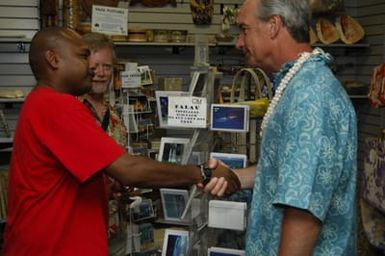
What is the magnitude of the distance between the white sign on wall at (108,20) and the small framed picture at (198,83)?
113 cm

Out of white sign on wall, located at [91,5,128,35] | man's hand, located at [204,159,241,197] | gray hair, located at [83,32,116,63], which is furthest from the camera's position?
white sign on wall, located at [91,5,128,35]

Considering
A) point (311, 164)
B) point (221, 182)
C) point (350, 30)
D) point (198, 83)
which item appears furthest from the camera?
point (350, 30)

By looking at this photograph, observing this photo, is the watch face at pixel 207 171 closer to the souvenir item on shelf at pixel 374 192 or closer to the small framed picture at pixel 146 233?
the small framed picture at pixel 146 233

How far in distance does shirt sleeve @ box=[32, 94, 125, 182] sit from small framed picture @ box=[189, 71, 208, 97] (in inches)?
31.7

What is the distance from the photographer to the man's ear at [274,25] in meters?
1.64

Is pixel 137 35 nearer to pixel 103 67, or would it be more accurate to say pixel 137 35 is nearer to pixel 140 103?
pixel 140 103

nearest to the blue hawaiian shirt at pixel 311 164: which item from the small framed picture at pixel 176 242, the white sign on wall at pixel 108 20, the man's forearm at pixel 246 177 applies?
the man's forearm at pixel 246 177

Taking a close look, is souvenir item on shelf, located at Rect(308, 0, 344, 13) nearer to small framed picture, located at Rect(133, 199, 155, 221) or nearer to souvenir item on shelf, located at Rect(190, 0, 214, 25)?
souvenir item on shelf, located at Rect(190, 0, 214, 25)

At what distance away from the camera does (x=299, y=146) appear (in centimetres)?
149

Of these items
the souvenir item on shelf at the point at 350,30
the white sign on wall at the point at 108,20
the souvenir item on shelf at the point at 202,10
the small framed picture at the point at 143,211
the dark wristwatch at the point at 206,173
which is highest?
the souvenir item on shelf at the point at 202,10

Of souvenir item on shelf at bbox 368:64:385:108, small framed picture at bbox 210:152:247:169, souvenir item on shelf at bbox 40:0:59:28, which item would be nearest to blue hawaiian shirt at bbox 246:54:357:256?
small framed picture at bbox 210:152:247:169

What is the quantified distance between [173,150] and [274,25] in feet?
3.69

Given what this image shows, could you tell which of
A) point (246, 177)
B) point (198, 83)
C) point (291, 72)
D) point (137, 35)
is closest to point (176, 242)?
point (246, 177)

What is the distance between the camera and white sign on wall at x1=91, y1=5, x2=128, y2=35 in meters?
3.44
